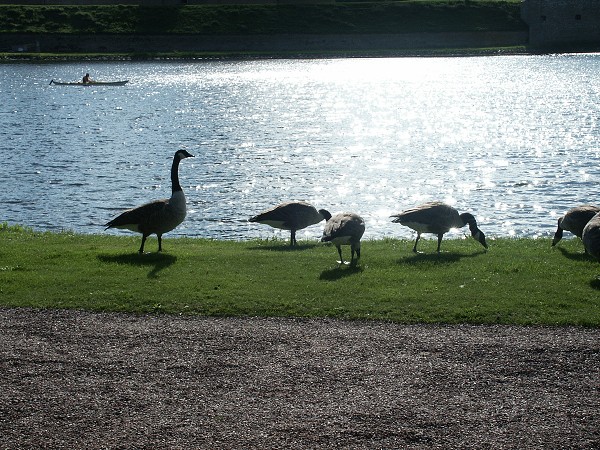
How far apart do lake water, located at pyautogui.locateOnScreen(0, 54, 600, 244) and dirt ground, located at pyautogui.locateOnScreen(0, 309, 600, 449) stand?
45.7 ft

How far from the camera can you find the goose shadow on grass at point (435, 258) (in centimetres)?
1783

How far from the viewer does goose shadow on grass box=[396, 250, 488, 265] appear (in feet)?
58.5

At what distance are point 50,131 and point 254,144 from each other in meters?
16.4

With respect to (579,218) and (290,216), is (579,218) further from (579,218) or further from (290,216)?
(290,216)

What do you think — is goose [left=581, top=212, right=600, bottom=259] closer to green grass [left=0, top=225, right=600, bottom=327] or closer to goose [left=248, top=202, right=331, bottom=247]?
green grass [left=0, top=225, right=600, bottom=327]

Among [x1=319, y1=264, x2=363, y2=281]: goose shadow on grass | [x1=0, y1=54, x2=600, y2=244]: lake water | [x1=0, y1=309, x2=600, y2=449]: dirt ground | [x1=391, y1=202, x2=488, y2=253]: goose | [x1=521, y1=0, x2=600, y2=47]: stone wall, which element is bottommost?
[x1=0, y1=54, x2=600, y2=244]: lake water

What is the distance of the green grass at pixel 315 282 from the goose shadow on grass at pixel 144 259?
0.02 meters

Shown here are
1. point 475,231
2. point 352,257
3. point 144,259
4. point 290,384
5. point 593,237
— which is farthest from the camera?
point 475,231

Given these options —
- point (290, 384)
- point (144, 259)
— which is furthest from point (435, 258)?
point (290, 384)

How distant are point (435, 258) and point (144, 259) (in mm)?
5883

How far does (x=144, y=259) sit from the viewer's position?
18.3m

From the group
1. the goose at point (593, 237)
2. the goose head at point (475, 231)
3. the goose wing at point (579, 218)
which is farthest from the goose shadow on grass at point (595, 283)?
the goose head at point (475, 231)

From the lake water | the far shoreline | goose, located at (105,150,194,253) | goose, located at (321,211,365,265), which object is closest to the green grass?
goose, located at (321,211,365,265)

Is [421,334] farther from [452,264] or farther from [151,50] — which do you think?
[151,50]
